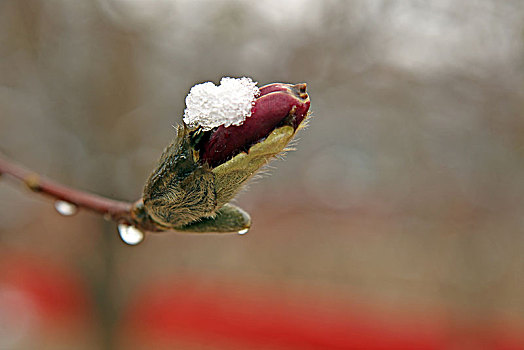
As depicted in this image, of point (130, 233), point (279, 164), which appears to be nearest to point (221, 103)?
point (130, 233)

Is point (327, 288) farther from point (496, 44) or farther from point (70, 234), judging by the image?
point (496, 44)

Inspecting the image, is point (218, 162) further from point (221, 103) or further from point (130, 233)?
point (130, 233)

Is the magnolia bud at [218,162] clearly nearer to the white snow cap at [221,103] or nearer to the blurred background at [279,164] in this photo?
the white snow cap at [221,103]

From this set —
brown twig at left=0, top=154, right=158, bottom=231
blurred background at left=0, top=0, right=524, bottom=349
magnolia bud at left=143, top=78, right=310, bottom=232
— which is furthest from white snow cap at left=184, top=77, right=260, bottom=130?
blurred background at left=0, top=0, right=524, bottom=349

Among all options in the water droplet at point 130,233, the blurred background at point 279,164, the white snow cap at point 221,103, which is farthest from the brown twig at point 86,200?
the blurred background at point 279,164

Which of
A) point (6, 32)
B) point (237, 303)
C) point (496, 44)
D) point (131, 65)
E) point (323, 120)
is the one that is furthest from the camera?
point (237, 303)

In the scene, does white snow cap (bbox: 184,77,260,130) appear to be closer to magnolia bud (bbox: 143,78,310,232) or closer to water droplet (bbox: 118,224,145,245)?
magnolia bud (bbox: 143,78,310,232)

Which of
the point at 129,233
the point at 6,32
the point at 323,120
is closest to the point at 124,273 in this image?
the point at 6,32
